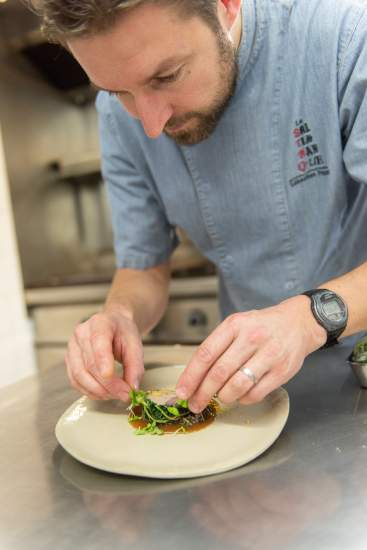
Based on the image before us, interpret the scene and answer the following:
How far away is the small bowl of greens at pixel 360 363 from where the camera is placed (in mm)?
914

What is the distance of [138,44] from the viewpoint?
800 mm

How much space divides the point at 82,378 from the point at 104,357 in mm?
56

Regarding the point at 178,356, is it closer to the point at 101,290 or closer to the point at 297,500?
the point at 297,500

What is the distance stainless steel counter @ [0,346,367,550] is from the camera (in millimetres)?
589

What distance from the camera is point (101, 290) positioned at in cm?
229

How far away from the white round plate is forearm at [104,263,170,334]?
Answer: 0.34 metres

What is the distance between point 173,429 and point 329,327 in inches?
11.0

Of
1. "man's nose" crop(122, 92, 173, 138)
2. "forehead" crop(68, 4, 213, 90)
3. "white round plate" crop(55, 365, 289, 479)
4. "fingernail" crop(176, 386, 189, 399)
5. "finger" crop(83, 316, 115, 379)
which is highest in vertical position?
"forehead" crop(68, 4, 213, 90)

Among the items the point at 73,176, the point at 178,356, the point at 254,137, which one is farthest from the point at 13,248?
the point at 254,137

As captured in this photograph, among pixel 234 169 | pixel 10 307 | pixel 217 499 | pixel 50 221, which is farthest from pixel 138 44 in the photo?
pixel 50 221

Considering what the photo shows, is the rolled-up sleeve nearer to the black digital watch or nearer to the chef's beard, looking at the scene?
the chef's beard

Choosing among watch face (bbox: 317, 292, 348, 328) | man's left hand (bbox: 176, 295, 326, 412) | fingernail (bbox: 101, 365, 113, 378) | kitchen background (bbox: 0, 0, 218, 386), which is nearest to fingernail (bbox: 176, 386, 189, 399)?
man's left hand (bbox: 176, 295, 326, 412)

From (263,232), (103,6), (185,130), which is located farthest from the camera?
(263,232)

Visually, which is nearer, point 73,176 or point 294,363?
point 294,363
